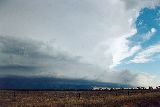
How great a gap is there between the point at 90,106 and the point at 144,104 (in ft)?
30.5

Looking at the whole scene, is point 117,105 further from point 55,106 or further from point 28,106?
point 28,106

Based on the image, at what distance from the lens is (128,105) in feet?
150

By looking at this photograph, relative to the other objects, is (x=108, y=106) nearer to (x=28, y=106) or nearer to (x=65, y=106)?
(x=65, y=106)

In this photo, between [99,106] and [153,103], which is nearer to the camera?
[99,106]

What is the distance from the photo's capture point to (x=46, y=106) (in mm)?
46625

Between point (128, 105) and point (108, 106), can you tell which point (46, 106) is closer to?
point (108, 106)

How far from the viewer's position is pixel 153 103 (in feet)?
166

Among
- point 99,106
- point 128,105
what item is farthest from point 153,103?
point 99,106

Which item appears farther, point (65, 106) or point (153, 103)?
point (153, 103)

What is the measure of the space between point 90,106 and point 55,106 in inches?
230

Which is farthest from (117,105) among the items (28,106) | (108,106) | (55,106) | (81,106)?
(28,106)

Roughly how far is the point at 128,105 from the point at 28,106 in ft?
54.7

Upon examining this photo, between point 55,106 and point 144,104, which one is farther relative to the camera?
point 144,104

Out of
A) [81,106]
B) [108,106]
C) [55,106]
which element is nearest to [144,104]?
[108,106]
